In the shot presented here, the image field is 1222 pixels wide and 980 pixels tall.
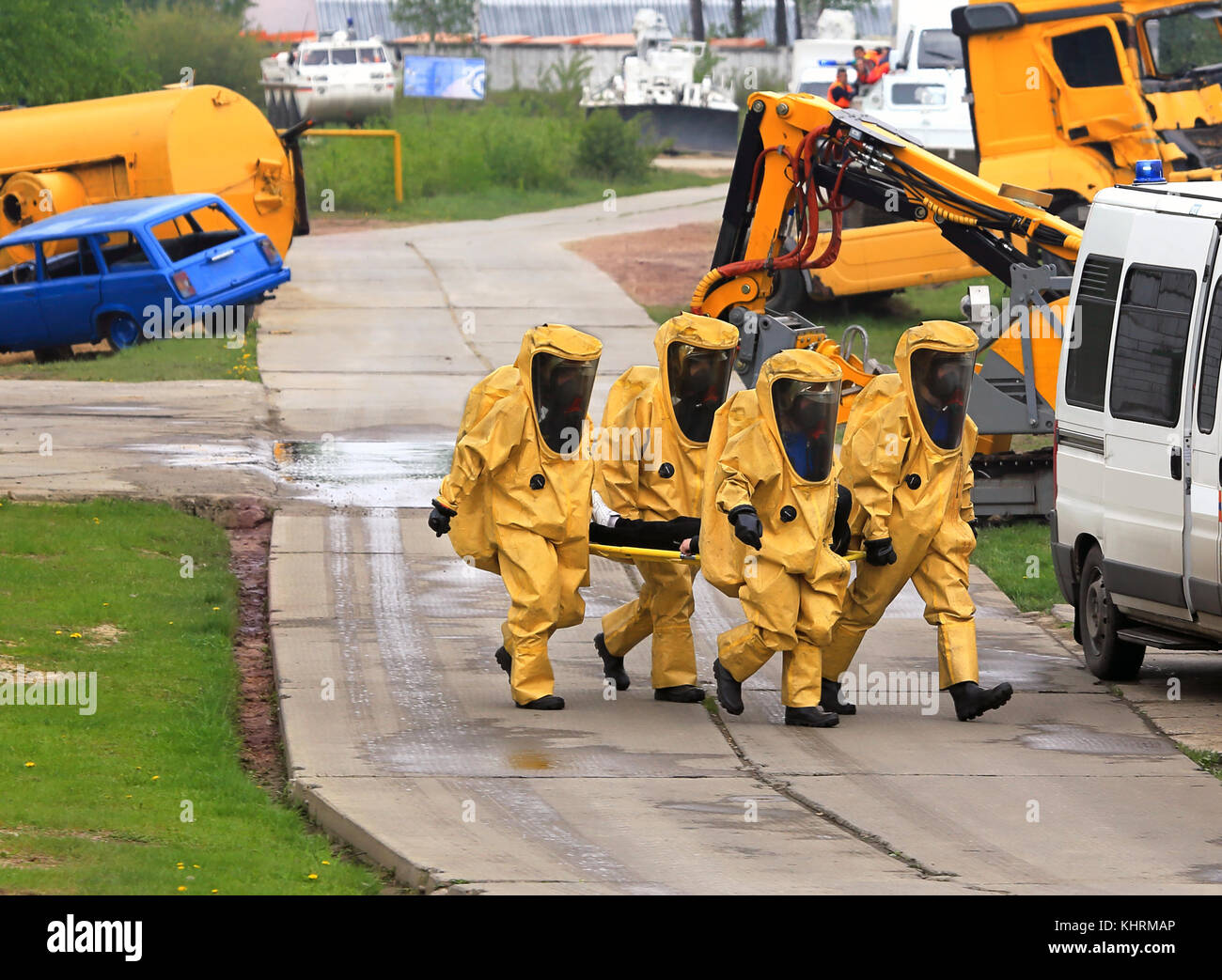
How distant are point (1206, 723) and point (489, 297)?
623 inches

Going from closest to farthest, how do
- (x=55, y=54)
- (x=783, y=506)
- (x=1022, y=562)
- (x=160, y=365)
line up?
(x=783, y=506)
(x=1022, y=562)
(x=160, y=365)
(x=55, y=54)

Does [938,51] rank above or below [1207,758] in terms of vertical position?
above

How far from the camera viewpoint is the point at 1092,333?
9648 millimetres

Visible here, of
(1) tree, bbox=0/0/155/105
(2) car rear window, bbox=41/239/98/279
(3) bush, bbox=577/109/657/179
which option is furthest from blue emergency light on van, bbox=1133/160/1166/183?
(3) bush, bbox=577/109/657/179

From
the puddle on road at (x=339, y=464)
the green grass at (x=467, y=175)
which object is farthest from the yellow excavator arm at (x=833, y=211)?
the green grass at (x=467, y=175)

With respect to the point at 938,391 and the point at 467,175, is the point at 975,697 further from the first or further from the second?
the point at 467,175

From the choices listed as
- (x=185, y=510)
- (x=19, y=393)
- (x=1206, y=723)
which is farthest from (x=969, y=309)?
(x=19, y=393)

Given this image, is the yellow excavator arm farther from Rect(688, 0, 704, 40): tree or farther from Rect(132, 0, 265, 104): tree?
Rect(688, 0, 704, 40): tree

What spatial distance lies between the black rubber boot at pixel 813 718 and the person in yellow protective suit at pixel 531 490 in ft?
3.58

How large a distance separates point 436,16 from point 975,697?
57.8 m

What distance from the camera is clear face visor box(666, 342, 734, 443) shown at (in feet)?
29.3

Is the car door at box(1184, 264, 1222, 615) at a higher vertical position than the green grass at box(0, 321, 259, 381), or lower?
higher

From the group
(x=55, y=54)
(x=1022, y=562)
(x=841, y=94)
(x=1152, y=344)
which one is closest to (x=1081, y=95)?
(x=841, y=94)

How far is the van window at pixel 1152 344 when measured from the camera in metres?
8.95
